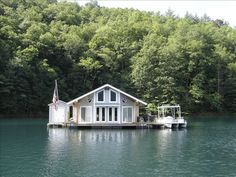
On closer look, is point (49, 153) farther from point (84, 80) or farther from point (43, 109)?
point (84, 80)

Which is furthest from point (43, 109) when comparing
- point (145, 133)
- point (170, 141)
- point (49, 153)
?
point (49, 153)

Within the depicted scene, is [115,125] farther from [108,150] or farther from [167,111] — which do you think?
[108,150]

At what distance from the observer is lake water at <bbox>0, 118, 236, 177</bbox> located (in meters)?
26.0

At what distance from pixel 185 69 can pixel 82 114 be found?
4175 cm

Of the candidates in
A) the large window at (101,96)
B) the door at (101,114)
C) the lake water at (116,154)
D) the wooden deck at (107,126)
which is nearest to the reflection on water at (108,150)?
the lake water at (116,154)

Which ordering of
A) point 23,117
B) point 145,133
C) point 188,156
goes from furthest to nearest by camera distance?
point 23,117, point 145,133, point 188,156

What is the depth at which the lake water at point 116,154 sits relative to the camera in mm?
26031

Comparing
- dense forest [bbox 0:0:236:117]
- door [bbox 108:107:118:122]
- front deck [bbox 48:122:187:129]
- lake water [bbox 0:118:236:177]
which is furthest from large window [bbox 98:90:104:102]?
dense forest [bbox 0:0:236:117]

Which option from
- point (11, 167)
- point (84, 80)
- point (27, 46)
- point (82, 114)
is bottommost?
point (11, 167)

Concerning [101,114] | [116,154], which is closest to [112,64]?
[101,114]

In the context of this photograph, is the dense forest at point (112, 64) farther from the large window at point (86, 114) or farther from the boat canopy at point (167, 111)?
the large window at point (86, 114)

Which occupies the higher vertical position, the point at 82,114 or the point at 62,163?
the point at 82,114

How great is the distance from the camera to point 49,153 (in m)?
32.3

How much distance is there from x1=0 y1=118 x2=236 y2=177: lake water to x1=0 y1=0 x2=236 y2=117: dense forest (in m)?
33.2
